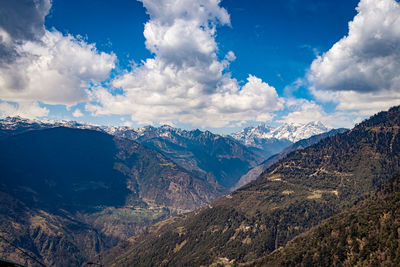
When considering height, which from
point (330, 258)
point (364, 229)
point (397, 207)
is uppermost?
point (397, 207)

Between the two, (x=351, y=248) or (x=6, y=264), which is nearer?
(x=6, y=264)

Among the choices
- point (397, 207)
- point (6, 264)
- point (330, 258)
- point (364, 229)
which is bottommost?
point (330, 258)

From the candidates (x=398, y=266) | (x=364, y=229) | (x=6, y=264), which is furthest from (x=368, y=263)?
(x=6, y=264)

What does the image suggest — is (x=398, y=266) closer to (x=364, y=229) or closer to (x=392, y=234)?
(x=392, y=234)

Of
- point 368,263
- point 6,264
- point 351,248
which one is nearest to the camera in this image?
point 6,264

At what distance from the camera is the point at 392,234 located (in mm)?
175500

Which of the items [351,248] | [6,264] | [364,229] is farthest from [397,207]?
[6,264]

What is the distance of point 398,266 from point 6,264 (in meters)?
202

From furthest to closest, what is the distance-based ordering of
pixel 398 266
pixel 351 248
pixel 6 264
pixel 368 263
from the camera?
1. pixel 351 248
2. pixel 368 263
3. pixel 398 266
4. pixel 6 264

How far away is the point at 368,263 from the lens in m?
171

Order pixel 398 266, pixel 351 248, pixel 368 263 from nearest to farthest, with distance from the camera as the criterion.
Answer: pixel 398 266 → pixel 368 263 → pixel 351 248

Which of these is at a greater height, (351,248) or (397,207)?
(397,207)

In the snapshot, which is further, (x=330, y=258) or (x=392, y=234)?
(x=330, y=258)

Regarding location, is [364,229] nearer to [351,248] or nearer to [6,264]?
[351,248]
